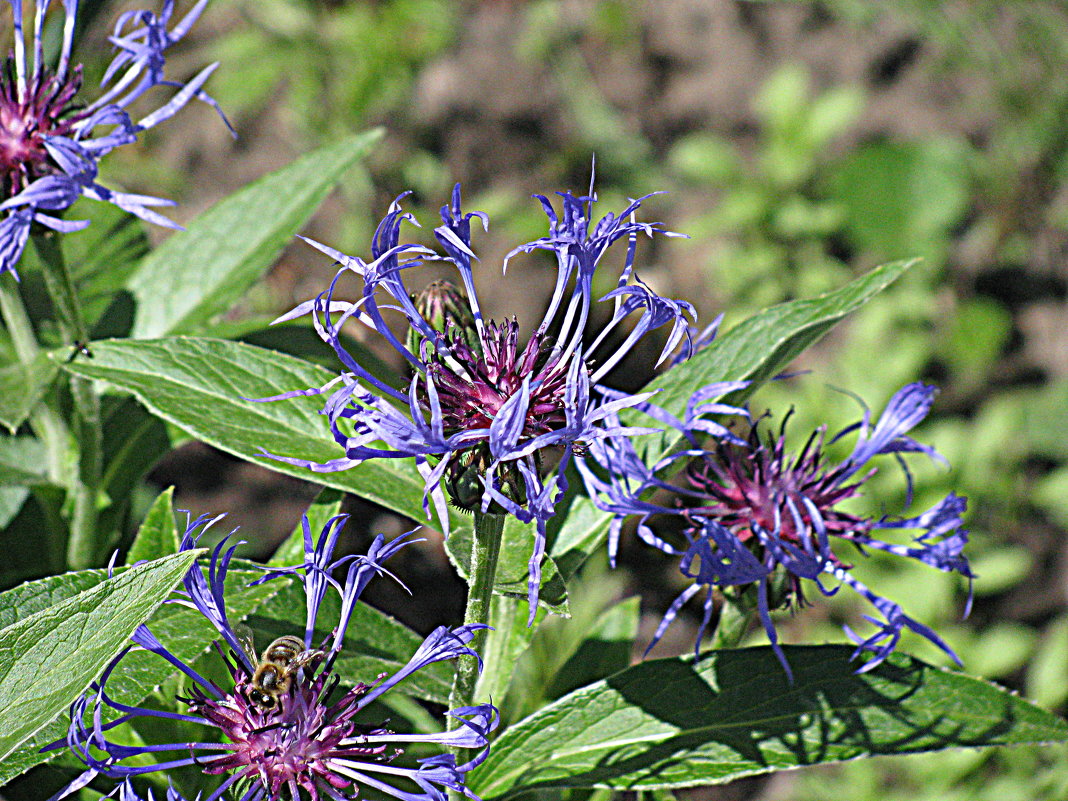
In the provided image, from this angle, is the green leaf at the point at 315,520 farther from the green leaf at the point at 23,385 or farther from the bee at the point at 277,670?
the green leaf at the point at 23,385

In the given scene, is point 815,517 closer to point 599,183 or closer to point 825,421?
point 825,421

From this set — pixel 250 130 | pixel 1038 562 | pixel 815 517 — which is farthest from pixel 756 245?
pixel 815 517

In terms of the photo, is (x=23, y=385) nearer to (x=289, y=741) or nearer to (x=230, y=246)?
(x=230, y=246)

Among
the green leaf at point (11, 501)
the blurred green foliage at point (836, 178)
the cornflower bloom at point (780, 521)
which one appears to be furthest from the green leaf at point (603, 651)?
Result: the blurred green foliage at point (836, 178)

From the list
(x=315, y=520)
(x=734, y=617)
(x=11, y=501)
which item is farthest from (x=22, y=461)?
(x=734, y=617)

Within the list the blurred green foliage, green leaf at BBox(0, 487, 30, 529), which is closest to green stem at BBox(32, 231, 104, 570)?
green leaf at BBox(0, 487, 30, 529)

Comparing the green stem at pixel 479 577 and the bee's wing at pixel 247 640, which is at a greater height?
the green stem at pixel 479 577
